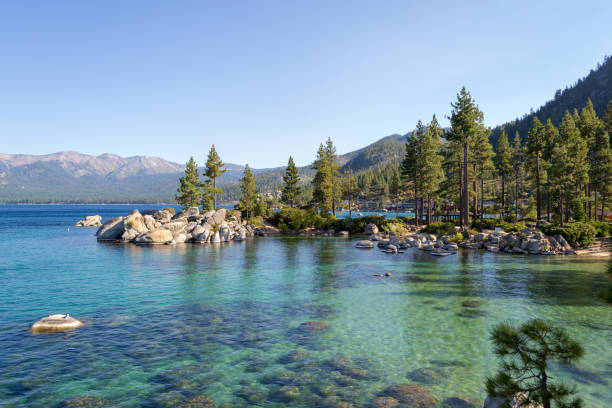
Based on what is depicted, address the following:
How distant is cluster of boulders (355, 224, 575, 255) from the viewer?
3769 centimetres

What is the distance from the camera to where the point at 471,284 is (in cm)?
2430

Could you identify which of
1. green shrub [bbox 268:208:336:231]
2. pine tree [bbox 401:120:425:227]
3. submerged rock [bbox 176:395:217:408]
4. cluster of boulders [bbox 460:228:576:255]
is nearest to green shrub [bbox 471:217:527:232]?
cluster of boulders [bbox 460:228:576:255]

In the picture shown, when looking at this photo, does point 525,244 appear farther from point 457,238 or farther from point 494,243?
point 457,238

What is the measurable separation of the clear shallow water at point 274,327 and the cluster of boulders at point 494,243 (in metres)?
5.03

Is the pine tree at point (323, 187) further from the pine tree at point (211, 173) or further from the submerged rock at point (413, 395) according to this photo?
the submerged rock at point (413, 395)

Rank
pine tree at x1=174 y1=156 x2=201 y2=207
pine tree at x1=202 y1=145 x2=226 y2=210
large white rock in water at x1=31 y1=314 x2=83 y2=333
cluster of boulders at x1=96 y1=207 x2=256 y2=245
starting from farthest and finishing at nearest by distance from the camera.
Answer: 1. pine tree at x1=174 y1=156 x2=201 y2=207
2. pine tree at x1=202 y1=145 x2=226 y2=210
3. cluster of boulders at x1=96 y1=207 x2=256 y2=245
4. large white rock in water at x1=31 y1=314 x2=83 y2=333

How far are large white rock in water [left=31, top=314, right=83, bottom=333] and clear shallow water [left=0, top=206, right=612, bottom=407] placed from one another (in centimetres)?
59

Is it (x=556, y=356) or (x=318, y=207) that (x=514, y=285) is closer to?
(x=556, y=356)

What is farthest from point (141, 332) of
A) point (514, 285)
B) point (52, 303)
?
point (514, 285)

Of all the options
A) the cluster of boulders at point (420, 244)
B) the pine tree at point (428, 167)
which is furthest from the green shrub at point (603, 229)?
the pine tree at point (428, 167)

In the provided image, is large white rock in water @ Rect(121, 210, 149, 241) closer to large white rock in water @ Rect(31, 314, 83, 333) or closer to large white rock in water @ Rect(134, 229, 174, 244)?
large white rock in water @ Rect(134, 229, 174, 244)

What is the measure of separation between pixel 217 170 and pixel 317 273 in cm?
5898

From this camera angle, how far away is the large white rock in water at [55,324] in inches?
600

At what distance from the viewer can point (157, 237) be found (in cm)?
5222
